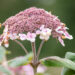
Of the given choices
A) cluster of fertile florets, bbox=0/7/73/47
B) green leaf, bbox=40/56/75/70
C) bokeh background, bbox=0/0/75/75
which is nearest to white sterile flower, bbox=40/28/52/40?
cluster of fertile florets, bbox=0/7/73/47

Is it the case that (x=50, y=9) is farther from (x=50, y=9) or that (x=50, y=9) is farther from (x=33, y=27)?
(x=33, y=27)

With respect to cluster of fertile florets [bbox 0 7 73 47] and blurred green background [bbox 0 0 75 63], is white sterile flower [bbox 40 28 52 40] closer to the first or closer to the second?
cluster of fertile florets [bbox 0 7 73 47]

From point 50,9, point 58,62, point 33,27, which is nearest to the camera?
point 33,27

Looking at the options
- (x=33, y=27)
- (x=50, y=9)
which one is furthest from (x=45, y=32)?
(x=50, y=9)

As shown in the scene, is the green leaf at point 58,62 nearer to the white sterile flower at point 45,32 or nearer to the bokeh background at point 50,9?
the white sterile flower at point 45,32

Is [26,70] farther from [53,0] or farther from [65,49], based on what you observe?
[53,0]

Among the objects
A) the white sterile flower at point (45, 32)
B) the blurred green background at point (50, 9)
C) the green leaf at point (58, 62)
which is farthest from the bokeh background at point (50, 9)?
the white sterile flower at point (45, 32)

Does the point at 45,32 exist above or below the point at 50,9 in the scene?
below

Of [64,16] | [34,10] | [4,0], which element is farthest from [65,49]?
[34,10]
